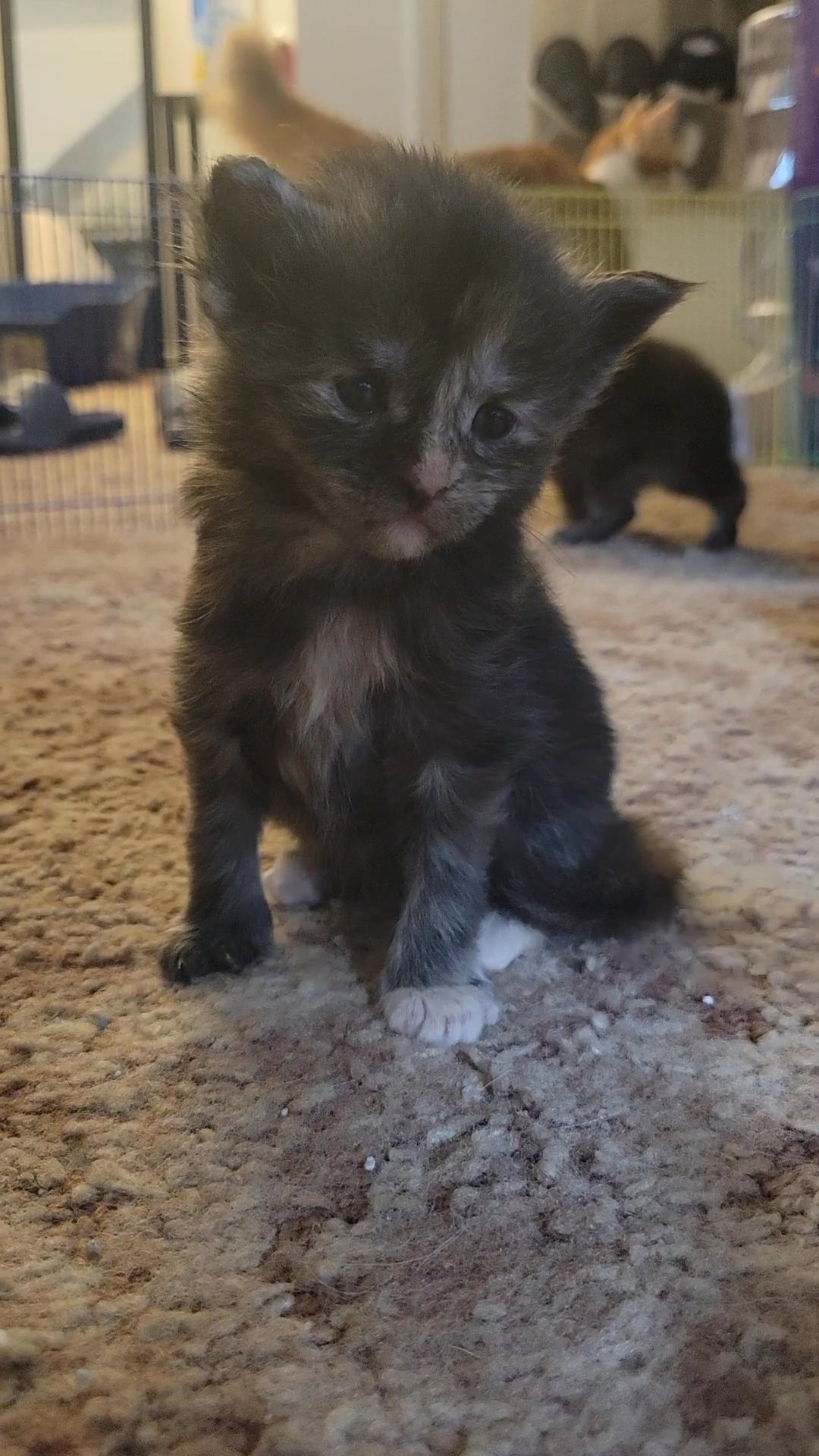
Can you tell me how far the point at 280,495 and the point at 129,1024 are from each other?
17.7 inches

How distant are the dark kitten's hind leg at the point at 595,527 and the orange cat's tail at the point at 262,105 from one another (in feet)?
3.94

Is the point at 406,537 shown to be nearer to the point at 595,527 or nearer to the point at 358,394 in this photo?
the point at 358,394

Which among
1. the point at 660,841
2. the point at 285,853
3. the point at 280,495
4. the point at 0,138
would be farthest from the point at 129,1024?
the point at 0,138

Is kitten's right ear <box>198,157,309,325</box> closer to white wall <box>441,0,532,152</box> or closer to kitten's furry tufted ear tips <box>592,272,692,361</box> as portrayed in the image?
kitten's furry tufted ear tips <box>592,272,692,361</box>

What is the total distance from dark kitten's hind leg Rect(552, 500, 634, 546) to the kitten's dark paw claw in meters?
1.92

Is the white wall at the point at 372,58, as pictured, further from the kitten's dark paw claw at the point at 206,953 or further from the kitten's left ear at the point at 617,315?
the kitten's dark paw claw at the point at 206,953

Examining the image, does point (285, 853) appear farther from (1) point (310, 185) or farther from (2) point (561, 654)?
(1) point (310, 185)

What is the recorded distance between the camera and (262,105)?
3289 millimetres

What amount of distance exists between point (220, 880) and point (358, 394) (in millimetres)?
462

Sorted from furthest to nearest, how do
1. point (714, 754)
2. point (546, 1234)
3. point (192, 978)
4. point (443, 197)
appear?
point (714, 754) → point (192, 978) → point (443, 197) → point (546, 1234)

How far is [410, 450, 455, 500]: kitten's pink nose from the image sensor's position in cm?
88

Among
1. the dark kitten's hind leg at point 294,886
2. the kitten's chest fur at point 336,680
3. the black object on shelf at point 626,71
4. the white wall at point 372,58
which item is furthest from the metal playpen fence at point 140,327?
the kitten's chest fur at point 336,680

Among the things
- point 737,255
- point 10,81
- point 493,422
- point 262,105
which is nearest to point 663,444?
point 737,255

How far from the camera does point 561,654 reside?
1.16 metres
